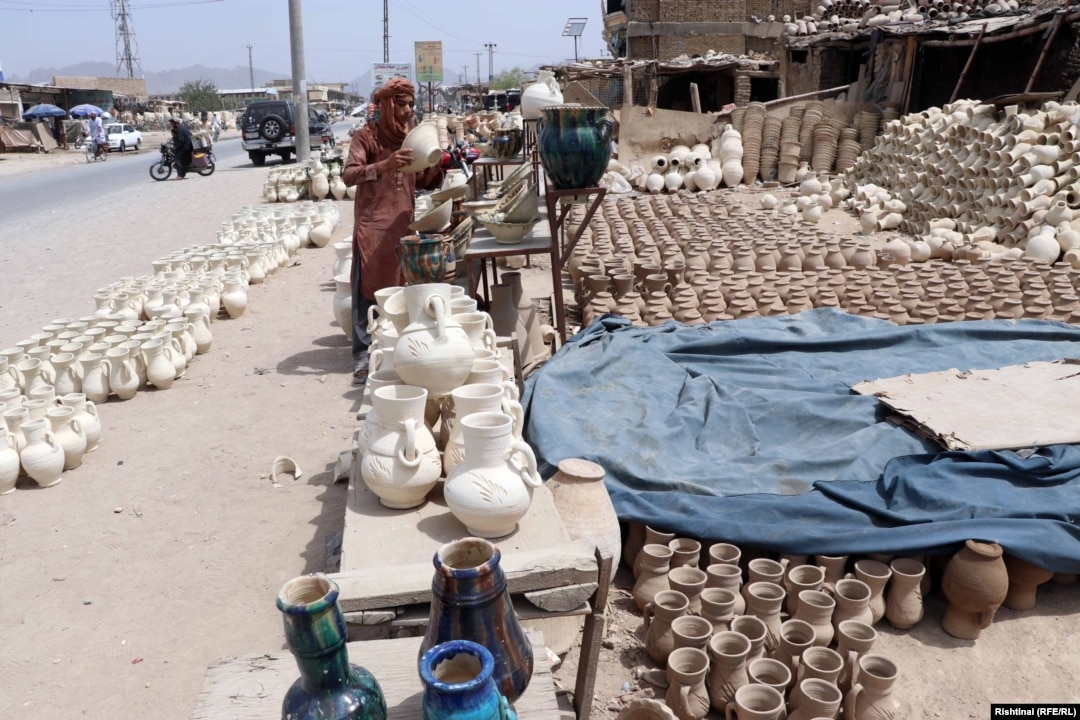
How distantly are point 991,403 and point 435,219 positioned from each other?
3175 millimetres

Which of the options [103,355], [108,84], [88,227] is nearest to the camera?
[103,355]

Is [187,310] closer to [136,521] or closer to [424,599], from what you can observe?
[136,521]

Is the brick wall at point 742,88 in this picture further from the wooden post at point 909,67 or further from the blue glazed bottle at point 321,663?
the blue glazed bottle at point 321,663

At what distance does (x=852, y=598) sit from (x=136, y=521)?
10.2ft

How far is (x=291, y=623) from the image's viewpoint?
3.60 feet

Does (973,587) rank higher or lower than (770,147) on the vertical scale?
lower

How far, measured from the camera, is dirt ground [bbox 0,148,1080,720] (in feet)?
8.20

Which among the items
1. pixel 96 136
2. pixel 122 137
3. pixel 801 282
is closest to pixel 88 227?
pixel 801 282

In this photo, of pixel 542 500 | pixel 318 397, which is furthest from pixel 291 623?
pixel 318 397

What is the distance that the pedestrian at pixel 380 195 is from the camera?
185 inches

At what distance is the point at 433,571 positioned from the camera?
2053 mm

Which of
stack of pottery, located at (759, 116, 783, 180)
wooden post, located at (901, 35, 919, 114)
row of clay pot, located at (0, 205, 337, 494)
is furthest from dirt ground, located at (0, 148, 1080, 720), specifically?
wooden post, located at (901, 35, 919, 114)

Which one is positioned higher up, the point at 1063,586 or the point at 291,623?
the point at 291,623

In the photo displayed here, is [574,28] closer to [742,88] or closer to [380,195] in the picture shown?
[742,88]
